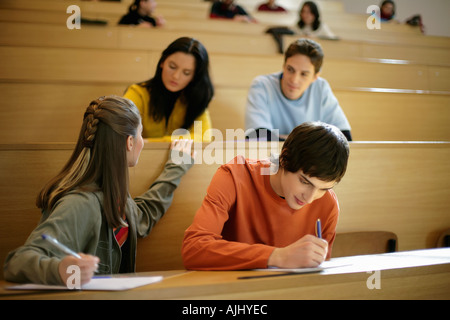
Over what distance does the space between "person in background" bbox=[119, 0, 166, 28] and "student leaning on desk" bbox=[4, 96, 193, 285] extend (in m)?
1.42

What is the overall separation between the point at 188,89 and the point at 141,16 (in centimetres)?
100

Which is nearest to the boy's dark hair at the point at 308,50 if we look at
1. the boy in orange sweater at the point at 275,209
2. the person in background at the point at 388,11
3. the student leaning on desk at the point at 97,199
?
the boy in orange sweater at the point at 275,209

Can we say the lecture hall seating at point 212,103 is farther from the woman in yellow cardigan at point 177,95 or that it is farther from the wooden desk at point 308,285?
the wooden desk at point 308,285

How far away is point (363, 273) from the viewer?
0.52m

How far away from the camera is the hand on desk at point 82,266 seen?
47 centimetres

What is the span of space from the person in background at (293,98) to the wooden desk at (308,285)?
652 millimetres

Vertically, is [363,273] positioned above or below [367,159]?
below

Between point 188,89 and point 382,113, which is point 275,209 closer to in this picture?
point 188,89

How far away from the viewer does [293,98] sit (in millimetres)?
1258

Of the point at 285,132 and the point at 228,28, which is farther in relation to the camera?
the point at 228,28
